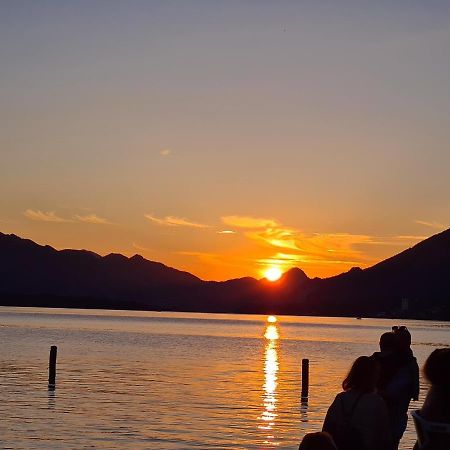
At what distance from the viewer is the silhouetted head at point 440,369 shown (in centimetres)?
771

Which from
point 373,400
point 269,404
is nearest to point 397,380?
point 373,400

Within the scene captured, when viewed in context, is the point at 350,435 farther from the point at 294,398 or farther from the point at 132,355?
the point at 132,355

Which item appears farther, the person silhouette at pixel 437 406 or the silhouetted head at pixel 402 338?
the silhouetted head at pixel 402 338

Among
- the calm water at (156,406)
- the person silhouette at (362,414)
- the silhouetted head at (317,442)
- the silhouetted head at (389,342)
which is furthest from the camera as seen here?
the calm water at (156,406)

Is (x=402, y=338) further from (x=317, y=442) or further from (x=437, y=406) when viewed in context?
(x=317, y=442)

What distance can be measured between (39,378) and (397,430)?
107ft

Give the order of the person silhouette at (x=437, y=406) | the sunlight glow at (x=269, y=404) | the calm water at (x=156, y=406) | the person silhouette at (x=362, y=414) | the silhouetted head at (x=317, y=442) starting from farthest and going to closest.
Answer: the sunlight glow at (x=269, y=404) → the calm water at (x=156, y=406) → the person silhouette at (x=362, y=414) → the person silhouette at (x=437, y=406) → the silhouetted head at (x=317, y=442)

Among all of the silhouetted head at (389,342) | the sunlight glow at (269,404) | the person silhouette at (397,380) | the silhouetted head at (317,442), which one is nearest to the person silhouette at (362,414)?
the silhouetted head at (317,442)

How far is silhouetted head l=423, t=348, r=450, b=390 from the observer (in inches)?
303

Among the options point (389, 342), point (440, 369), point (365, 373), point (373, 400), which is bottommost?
point (373, 400)

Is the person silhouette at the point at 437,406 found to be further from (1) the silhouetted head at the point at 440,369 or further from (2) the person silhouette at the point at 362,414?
(2) the person silhouette at the point at 362,414

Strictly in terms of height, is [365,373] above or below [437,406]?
above

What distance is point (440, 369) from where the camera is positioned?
772 centimetres

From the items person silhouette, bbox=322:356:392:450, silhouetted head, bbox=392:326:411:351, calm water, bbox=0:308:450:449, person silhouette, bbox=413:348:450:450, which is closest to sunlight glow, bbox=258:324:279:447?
calm water, bbox=0:308:450:449
